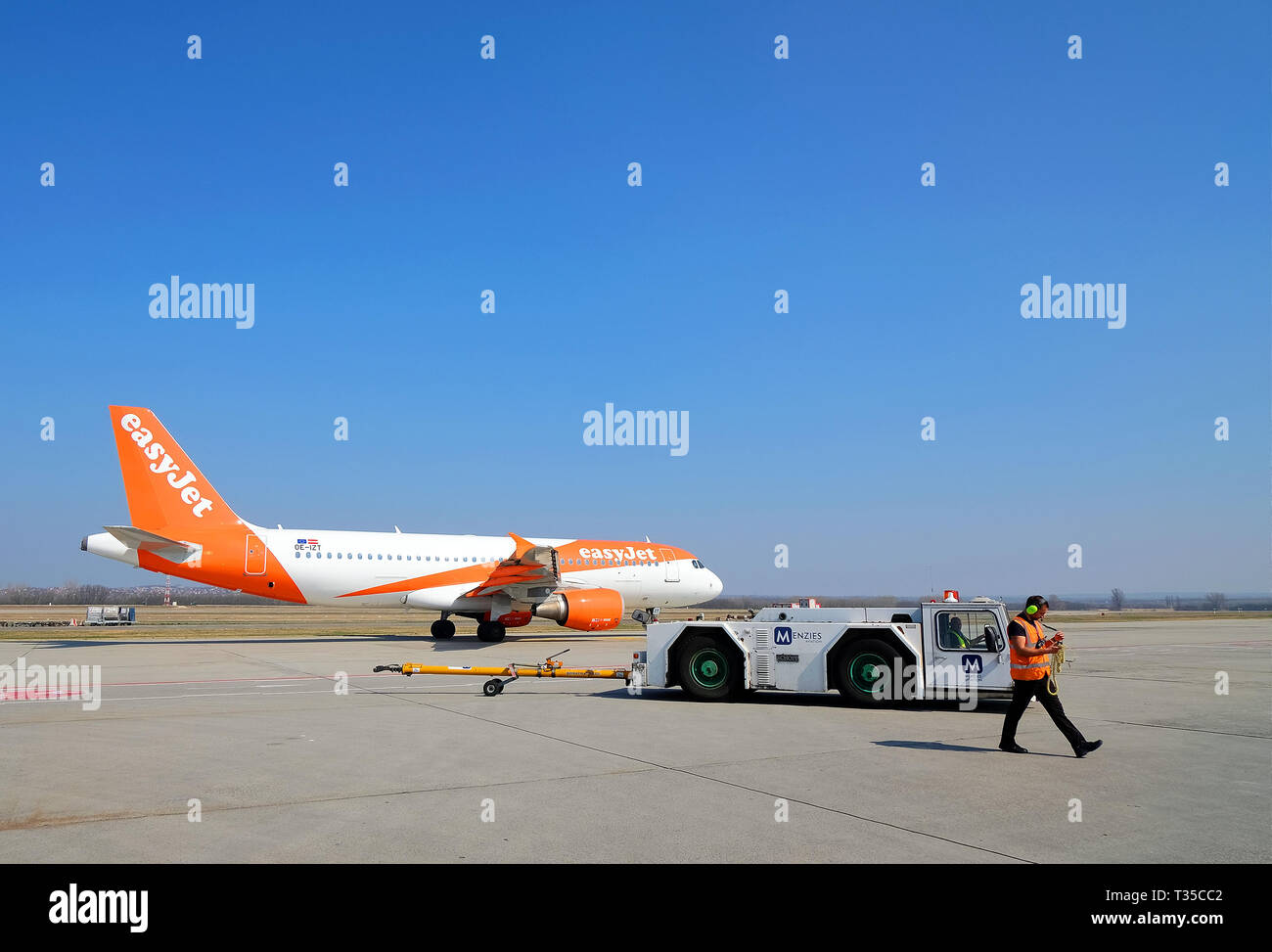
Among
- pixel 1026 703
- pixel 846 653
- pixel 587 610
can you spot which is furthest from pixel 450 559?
pixel 1026 703

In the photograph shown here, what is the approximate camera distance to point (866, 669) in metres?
14.2

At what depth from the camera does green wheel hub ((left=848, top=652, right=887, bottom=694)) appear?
46.5ft

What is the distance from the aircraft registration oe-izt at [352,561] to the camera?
28.1 meters

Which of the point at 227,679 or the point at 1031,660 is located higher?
the point at 1031,660

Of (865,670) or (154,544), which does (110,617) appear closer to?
(154,544)

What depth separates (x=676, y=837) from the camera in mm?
6691

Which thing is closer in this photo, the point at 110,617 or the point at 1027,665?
the point at 1027,665

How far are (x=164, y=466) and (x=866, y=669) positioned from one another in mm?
24369

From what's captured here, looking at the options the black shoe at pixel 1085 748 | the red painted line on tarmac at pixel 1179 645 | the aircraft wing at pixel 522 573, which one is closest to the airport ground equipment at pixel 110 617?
the aircraft wing at pixel 522 573

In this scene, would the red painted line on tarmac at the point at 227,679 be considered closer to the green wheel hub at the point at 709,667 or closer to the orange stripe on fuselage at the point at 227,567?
the green wheel hub at the point at 709,667

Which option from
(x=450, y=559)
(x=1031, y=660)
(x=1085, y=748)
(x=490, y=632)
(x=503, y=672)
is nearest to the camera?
(x=1085, y=748)
